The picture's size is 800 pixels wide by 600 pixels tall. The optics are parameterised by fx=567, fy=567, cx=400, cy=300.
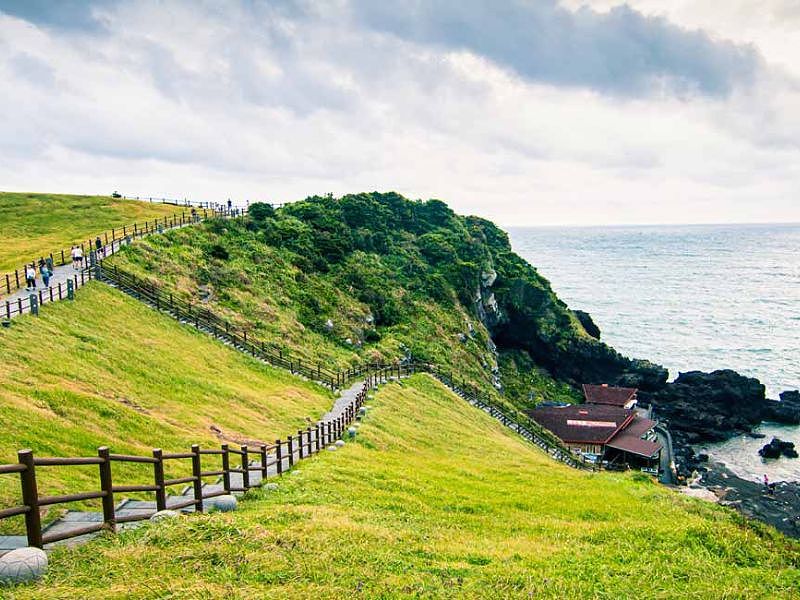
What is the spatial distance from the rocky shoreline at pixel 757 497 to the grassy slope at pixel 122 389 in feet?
104

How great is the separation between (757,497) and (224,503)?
150 ft

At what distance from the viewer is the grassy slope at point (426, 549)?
8.55m

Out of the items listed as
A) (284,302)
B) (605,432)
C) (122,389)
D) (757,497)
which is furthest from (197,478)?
(757,497)

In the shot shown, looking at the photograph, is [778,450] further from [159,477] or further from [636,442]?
[159,477]

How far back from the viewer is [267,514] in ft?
40.0

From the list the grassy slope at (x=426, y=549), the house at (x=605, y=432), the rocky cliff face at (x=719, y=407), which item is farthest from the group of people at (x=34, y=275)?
the rocky cliff face at (x=719, y=407)

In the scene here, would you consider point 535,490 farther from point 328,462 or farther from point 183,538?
point 183,538

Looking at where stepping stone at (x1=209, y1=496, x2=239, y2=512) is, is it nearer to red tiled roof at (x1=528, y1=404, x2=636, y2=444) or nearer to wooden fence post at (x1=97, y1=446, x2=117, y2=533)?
wooden fence post at (x1=97, y1=446, x2=117, y2=533)

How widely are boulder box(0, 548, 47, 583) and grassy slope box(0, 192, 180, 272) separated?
4232 centimetres

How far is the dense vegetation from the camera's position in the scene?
48500mm

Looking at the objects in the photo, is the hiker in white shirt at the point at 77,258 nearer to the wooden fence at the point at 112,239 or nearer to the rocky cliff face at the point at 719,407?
the wooden fence at the point at 112,239

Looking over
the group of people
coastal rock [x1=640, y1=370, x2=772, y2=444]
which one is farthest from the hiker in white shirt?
coastal rock [x1=640, y1=370, x2=772, y2=444]

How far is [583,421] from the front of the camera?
54312 millimetres

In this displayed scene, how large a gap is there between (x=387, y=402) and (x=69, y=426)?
21.4 metres
